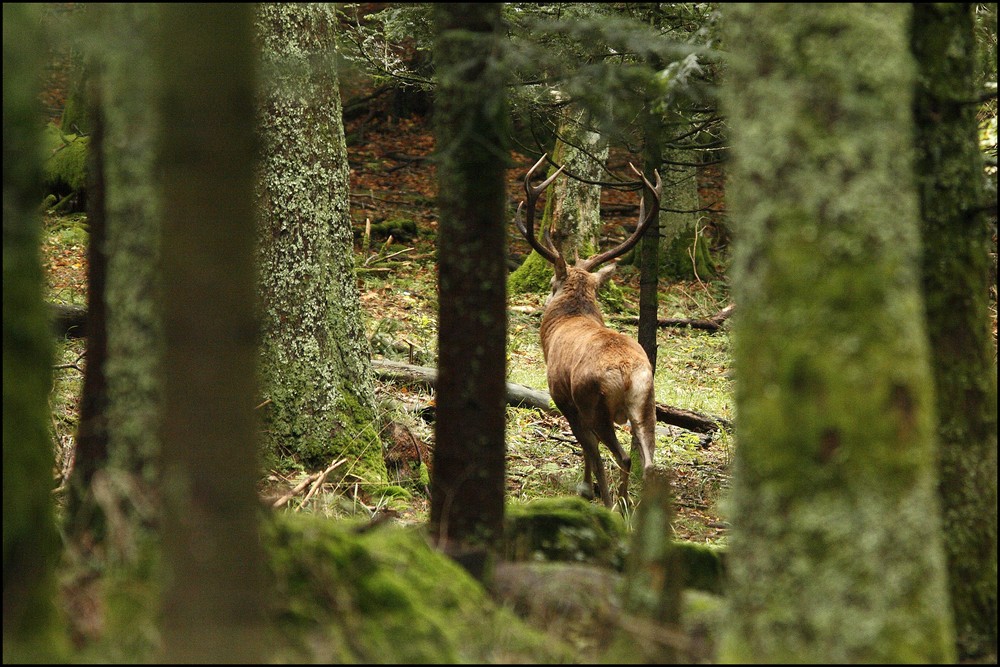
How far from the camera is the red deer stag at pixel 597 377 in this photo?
8867 millimetres

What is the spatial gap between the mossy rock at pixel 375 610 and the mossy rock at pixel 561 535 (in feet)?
2.86

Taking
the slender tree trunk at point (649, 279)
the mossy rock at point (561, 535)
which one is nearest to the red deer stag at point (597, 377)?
the slender tree trunk at point (649, 279)

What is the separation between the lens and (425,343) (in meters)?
13.0

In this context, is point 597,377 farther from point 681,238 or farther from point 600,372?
point 681,238

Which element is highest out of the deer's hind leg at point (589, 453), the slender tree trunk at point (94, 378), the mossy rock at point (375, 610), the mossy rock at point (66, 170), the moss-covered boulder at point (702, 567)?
the mossy rock at point (66, 170)

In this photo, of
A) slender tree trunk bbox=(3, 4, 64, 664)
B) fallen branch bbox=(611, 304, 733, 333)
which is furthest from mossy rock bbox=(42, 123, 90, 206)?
slender tree trunk bbox=(3, 4, 64, 664)

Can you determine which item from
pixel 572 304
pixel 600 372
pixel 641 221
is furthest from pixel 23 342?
pixel 572 304

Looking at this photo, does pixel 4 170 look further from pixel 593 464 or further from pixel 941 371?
pixel 593 464

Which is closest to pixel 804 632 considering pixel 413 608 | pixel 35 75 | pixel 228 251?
pixel 413 608

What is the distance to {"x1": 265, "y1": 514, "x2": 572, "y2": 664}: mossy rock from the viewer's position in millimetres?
3344

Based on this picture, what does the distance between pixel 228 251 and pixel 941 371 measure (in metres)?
2.92

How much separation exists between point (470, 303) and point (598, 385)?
483cm

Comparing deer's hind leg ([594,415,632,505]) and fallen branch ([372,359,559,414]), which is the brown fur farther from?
fallen branch ([372,359,559,414])

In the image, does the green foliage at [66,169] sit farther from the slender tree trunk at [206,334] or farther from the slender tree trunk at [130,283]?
the slender tree trunk at [206,334]
